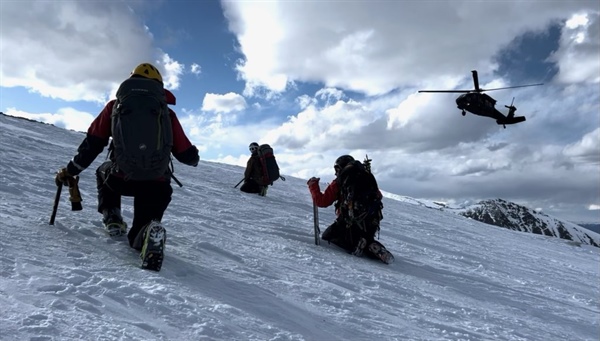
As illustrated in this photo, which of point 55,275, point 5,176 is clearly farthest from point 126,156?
point 5,176

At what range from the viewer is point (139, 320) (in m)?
3.47

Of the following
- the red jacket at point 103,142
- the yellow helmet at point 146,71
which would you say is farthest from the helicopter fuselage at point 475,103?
the yellow helmet at point 146,71

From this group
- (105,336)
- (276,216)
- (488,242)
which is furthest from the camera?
(488,242)

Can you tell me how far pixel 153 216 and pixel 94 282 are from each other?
54.3 inches

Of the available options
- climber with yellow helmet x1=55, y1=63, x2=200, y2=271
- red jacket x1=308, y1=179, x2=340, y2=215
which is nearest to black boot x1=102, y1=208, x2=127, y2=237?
climber with yellow helmet x1=55, y1=63, x2=200, y2=271

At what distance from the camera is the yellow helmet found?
5.26m

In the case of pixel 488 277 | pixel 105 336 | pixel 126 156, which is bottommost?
pixel 105 336

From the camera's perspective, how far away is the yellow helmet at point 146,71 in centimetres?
526

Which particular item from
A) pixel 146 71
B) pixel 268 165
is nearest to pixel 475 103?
pixel 268 165

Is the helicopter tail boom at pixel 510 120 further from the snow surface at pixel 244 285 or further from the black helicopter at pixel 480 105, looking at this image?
the snow surface at pixel 244 285

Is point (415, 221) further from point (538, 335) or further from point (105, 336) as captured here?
point (105, 336)

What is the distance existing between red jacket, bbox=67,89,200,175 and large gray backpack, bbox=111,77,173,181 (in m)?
0.21

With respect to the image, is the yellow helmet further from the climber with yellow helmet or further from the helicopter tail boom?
the helicopter tail boom

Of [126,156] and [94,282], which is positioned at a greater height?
[126,156]
